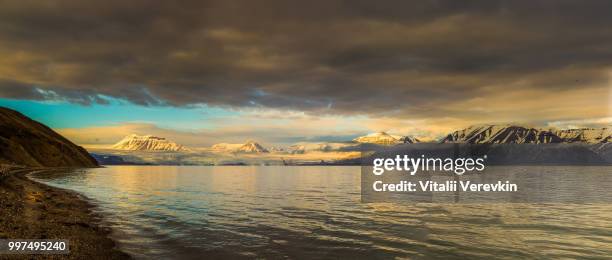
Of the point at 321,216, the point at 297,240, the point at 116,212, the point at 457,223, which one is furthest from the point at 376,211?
the point at 116,212

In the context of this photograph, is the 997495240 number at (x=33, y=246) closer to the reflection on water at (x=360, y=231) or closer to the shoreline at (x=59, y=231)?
the shoreline at (x=59, y=231)

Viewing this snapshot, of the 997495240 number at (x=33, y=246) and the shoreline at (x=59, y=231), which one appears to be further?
the shoreline at (x=59, y=231)

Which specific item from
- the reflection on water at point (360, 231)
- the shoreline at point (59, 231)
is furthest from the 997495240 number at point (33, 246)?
the reflection on water at point (360, 231)

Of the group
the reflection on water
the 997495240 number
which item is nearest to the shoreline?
the 997495240 number

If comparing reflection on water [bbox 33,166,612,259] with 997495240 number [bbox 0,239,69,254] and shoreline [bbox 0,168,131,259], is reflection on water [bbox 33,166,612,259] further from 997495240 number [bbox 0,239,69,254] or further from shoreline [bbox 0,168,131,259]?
997495240 number [bbox 0,239,69,254]

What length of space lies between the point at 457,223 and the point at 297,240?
681 inches

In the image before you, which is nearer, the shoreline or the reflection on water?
the shoreline

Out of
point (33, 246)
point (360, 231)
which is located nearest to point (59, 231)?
point (33, 246)

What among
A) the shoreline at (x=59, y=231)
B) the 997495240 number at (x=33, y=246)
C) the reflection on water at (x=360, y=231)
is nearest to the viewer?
the 997495240 number at (x=33, y=246)

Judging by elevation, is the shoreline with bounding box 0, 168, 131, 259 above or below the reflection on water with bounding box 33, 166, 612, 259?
above

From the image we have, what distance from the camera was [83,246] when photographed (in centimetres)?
2294

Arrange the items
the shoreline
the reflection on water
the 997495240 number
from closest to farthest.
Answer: the 997495240 number < the shoreline < the reflection on water

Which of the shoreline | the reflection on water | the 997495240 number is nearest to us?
the 997495240 number

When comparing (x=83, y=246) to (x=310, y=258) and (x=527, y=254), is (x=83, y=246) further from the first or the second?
(x=527, y=254)
